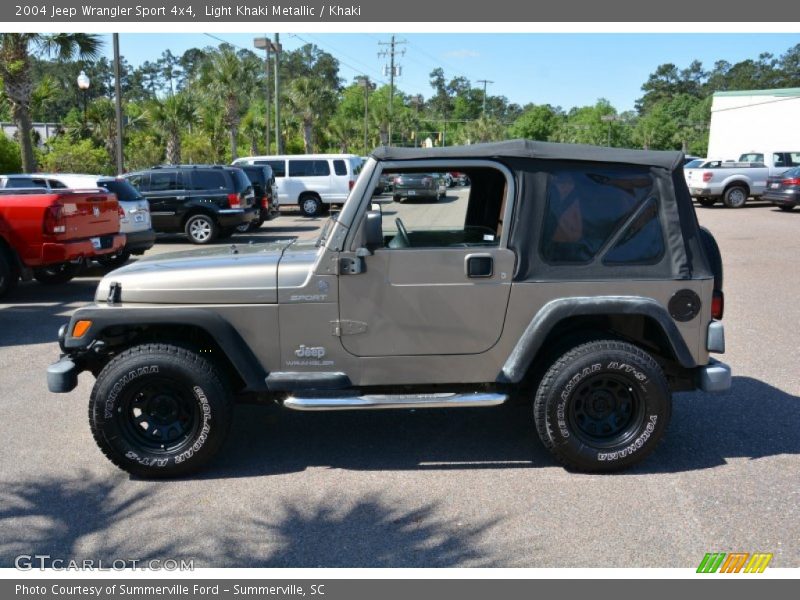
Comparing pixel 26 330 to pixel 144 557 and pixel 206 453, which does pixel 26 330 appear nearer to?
pixel 206 453

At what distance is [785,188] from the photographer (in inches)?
Answer: 942

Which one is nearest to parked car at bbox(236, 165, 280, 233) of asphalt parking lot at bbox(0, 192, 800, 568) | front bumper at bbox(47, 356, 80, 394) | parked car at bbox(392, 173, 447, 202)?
asphalt parking lot at bbox(0, 192, 800, 568)

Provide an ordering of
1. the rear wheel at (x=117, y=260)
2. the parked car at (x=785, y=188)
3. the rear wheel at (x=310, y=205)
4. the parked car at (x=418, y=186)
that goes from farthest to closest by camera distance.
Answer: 1. the rear wheel at (x=310, y=205)
2. the parked car at (x=785, y=188)
3. the rear wheel at (x=117, y=260)
4. the parked car at (x=418, y=186)

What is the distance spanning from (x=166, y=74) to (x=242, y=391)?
482 feet

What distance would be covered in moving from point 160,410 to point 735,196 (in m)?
26.2

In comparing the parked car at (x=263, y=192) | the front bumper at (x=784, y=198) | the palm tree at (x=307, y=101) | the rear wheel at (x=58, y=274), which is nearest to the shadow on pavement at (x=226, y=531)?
the rear wheel at (x=58, y=274)

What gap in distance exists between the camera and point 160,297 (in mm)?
4621

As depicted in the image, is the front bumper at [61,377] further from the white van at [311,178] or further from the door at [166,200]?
the white van at [311,178]

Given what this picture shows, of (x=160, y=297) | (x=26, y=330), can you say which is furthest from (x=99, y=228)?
(x=160, y=297)

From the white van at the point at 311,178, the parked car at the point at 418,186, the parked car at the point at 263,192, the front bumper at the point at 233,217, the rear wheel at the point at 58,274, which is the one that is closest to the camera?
the parked car at the point at 418,186

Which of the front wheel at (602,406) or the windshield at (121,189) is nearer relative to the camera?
the front wheel at (602,406)

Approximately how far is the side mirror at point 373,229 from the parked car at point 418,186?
41 cm

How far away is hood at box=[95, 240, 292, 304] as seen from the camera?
15.0ft

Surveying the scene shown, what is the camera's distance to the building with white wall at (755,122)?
42281 mm
